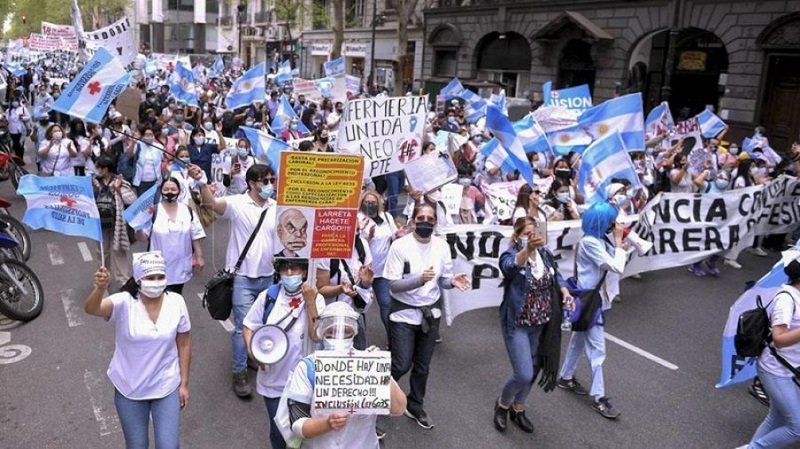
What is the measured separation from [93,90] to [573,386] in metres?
5.48

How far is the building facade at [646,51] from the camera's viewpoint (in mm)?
20078

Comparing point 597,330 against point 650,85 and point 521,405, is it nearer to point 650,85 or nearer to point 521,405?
point 521,405

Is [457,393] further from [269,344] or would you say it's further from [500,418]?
[269,344]

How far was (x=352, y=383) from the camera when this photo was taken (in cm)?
277

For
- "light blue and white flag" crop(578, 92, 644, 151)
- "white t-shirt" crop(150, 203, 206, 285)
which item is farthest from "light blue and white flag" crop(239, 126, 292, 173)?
"light blue and white flag" crop(578, 92, 644, 151)

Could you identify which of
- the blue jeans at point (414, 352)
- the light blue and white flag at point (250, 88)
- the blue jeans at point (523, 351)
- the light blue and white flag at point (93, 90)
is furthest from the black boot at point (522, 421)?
the light blue and white flag at point (250, 88)

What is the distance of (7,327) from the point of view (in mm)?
6594

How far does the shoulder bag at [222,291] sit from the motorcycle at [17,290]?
282 cm

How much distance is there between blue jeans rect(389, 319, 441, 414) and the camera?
480 cm

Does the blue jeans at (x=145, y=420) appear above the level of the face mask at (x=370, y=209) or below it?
below

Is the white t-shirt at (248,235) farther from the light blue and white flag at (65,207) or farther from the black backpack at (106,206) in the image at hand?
the black backpack at (106,206)

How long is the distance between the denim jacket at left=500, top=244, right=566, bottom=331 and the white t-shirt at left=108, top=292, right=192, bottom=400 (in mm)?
2269

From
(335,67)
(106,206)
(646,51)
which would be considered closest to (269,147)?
(106,206)

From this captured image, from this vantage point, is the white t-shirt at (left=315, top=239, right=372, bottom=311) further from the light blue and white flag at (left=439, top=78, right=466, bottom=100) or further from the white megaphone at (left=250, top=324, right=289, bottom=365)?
the light blue and white flag at (left=439, top=78, right=466, bottom=100)
